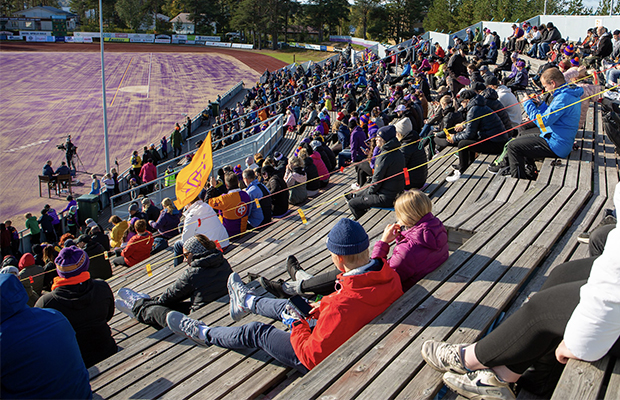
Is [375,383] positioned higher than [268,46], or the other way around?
[268,46]

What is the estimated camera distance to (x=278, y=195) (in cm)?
838

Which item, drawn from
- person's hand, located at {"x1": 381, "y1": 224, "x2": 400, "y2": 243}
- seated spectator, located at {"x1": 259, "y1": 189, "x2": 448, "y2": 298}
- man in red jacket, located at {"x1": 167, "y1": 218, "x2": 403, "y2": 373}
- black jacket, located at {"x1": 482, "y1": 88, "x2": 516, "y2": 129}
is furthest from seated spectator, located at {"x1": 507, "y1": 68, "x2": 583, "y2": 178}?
man in red jacket, located at {"x1": 167, "y1": 218, "x2": 403, "y2": 373}

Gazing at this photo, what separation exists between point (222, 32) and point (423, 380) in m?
91.9

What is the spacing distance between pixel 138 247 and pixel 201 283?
3947 mm

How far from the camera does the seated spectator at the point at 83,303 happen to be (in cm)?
403

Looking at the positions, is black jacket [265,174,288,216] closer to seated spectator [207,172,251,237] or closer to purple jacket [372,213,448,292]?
seated spectator [207,172,251,237]

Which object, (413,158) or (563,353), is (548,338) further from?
(413,158)

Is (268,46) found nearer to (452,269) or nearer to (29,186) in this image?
(29,186)

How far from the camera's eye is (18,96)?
3981 cm

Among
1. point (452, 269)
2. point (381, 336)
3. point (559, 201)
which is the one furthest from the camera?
point (559, 201)

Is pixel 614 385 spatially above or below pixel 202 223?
above

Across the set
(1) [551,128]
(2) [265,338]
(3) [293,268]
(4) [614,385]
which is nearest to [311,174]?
(1) [551,128]

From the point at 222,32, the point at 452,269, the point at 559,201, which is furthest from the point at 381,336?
the point at 222,32

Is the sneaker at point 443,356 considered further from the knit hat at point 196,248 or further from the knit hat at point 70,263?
the knit hat at point 70,263
